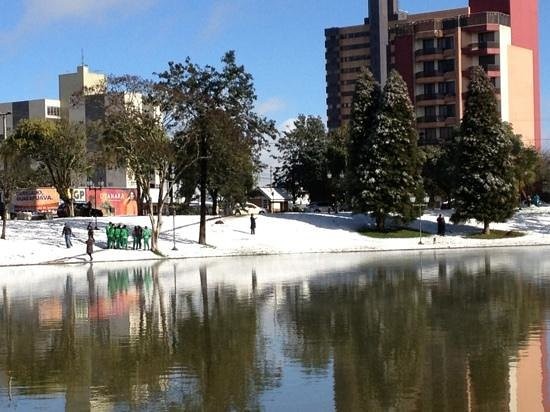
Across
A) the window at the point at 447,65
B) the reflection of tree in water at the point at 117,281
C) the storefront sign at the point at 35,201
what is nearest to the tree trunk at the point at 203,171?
the reflection of tree in water at the point at 117,281

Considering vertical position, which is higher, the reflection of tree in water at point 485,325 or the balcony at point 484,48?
the balcony at point 484,48

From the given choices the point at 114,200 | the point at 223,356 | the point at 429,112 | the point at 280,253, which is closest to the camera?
the point at 223,356

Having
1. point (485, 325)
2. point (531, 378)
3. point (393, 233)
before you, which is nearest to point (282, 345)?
point (485, 325)

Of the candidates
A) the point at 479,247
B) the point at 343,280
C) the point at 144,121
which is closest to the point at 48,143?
the point at 144,121

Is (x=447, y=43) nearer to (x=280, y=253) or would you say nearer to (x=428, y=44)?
(x=428, y=44)

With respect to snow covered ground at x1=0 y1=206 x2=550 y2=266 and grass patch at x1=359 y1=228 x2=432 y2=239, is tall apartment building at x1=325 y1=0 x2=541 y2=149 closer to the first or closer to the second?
snow covered ground at x1=0 y1=206 x2=550 y2=266

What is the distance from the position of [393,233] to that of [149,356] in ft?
157

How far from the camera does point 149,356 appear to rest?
13.9 m

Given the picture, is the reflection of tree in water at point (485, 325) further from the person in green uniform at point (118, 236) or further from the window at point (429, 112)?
the window at point (429, 112)

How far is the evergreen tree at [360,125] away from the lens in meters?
61.6

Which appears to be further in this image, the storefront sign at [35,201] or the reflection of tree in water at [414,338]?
the storefront sign at [35,201]

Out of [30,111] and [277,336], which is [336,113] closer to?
[30,111]

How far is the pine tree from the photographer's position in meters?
60.1

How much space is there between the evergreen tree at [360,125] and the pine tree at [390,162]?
1.81 ft
